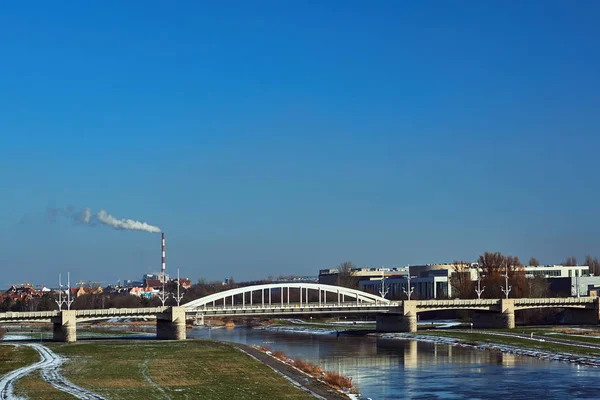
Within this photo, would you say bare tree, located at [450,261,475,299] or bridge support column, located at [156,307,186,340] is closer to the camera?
bridge support column, located at [156,307,186,340]

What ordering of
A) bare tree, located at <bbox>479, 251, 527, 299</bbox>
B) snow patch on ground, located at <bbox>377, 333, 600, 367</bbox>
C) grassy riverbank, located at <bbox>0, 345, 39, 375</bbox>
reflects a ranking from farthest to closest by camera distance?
1. bare tree, located at <bbox>479, 251, 527, 299</bbox>
2. snow patch on ground, located at <bbox>377, 333, 600, 367</bbox>
3. grassy riverbank, located at <bbox>0, 345, 39, 375</bbox>

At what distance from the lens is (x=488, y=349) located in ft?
267

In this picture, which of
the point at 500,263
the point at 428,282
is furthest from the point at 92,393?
the point at 428,282

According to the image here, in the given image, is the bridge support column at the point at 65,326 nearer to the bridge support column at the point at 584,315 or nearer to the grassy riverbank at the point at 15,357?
the grassy riverbank at the point at 15,357

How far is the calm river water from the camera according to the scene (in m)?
48.1

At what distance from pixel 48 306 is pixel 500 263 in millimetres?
89412

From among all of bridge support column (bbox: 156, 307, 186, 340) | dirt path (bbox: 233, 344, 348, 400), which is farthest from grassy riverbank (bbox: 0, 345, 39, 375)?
bridge support column (bbox: 156, 307, 186, 340)

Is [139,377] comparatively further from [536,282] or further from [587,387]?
[536,282]

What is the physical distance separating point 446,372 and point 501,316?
64.6 meters

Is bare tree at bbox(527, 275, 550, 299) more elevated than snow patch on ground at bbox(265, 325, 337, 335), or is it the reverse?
bare tree at bbox(527, 275, 550, 299)

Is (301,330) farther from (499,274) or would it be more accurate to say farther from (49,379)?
(49,379)

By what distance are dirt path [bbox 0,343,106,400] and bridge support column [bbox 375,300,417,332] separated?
190 feet

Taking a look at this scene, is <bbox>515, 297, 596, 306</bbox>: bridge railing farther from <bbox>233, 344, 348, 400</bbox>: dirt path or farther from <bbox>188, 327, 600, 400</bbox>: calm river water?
<bbox>233, 344, 348, 400</bbox>: dirt path

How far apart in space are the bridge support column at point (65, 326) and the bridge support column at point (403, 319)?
4273 centimetres
